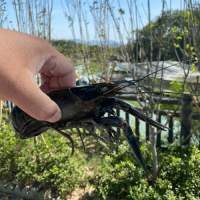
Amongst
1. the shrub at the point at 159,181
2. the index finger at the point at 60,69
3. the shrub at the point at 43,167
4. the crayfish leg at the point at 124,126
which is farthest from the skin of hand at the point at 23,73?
the shrub at the point at 43,167

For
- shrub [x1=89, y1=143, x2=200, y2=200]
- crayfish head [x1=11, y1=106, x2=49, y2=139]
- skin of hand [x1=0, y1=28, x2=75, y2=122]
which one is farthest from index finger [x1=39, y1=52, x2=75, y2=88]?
shrub [x1=89, y1=143, x2=200, y2=200]

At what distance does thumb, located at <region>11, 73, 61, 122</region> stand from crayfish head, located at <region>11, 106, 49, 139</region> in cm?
50

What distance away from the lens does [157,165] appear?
9.34ft

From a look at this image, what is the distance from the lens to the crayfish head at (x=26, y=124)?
1.48 meters

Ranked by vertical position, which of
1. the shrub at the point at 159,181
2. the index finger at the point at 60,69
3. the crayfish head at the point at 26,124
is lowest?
the shrub at the point at 159,181

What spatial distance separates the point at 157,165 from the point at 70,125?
2152mm

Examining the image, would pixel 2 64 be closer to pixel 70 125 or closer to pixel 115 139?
pixel 70 125

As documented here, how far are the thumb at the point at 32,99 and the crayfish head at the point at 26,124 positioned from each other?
19.6 inches

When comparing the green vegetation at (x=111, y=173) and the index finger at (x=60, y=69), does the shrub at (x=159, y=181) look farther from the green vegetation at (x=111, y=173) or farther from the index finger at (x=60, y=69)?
the index finger at (x=60, y=69)

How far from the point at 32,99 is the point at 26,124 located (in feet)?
2.32

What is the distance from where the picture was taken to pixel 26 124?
1514mm

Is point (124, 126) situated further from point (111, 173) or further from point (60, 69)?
point (111, 173)

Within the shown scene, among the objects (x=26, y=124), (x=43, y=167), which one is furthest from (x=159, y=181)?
(x=26, y=124)

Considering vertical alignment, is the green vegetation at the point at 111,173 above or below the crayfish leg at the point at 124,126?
below
